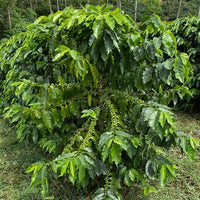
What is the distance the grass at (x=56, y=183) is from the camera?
7.08ft

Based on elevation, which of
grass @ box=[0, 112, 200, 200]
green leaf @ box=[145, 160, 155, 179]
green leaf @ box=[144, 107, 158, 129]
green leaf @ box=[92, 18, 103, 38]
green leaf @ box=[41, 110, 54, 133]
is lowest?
grass @ box=[0, 112, 200, 200]

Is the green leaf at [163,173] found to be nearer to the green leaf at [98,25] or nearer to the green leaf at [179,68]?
the green leaf at [179,68]

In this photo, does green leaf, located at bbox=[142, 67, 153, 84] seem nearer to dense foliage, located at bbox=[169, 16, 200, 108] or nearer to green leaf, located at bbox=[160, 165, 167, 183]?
green leaf, located at bbox=[160, 165, 167, 183]

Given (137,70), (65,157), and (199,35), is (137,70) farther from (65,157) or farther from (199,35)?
(199,35)

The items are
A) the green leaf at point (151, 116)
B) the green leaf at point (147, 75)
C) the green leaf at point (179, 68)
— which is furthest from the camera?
the green leaf at point (147, 75)

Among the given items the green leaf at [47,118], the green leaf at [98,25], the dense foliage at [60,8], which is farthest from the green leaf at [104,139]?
the dense foliage at [60,8]

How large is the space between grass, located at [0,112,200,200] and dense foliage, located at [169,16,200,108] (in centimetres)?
163

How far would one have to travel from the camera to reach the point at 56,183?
2.34m

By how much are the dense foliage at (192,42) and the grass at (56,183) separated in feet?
5.34

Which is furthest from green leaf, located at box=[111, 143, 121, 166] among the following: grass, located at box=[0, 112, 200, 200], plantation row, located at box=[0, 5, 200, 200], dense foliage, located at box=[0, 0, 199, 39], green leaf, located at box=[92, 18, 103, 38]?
dense foliage, located at box=[0, 0, 199, 39]

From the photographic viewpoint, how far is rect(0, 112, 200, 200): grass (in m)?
2.16

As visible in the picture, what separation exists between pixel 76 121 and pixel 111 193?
987mm

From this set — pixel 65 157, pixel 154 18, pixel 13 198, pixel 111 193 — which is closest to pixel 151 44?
pixel 154 18

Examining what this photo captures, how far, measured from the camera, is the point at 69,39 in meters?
1.54
